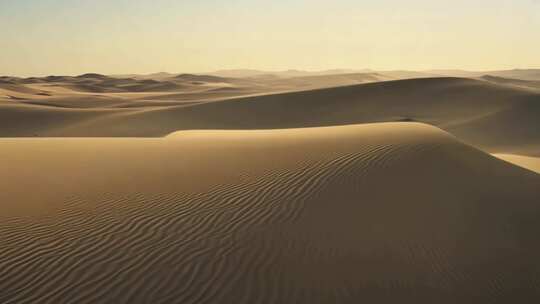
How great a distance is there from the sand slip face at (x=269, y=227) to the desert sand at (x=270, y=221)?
24 mm

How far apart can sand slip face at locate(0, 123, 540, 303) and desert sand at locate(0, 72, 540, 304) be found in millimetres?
24

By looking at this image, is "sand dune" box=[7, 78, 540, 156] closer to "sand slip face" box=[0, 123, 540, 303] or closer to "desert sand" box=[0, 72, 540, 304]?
"desert sand" box=[0, 72, 540, 304]

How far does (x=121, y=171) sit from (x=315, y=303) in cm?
552

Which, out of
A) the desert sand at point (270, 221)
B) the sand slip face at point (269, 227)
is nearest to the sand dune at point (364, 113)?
the desert sand at point (270, 221)

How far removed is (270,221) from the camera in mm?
6797

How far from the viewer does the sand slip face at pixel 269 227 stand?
17.2ft

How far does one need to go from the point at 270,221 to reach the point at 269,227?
0.20 meters

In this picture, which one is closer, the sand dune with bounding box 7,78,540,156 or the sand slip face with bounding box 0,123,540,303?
the sand slip face with bounding box 0,123,540,303

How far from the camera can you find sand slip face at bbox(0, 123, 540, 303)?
17.2ft

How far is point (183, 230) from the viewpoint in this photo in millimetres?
6348

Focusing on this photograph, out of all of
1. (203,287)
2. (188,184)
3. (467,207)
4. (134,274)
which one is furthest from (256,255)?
(467,207)

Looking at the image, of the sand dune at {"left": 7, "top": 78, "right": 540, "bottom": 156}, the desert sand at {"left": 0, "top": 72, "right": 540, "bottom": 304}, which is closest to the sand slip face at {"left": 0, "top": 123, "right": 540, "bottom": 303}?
the desert sand at {"left": 0, "top": 72, "right": 540, "bottom": 304}

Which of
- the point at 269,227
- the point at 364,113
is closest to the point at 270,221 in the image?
the point at 269,227

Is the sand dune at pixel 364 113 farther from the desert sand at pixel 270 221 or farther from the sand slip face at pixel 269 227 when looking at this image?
the sand slip face at pixel 269 227
